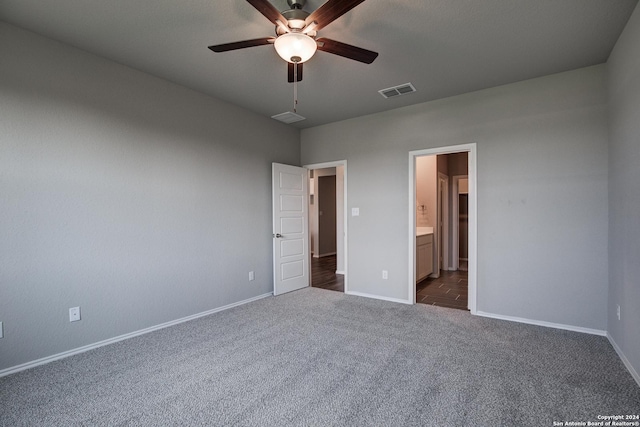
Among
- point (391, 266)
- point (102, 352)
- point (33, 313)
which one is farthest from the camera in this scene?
point (391, 266)

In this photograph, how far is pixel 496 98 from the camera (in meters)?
3.47

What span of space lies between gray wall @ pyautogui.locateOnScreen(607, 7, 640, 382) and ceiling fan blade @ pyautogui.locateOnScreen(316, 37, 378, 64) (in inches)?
74.3

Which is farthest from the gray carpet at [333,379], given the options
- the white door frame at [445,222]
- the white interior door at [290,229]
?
the white door frame at [445,222]

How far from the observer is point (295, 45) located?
1941 millimetres

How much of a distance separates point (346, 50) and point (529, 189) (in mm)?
2579

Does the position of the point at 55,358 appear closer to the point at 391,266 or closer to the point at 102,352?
the point at 102,352

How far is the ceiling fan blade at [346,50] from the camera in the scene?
2051 millimetres

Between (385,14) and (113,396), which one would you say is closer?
(113,396)

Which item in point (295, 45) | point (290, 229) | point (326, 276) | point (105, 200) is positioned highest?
point (295, 45)

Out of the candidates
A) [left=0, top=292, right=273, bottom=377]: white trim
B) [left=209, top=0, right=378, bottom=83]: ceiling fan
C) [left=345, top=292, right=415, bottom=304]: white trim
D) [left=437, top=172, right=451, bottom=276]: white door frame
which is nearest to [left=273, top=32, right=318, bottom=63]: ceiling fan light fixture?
[left=209, top=0, right=378, bottom=83]: ceiling fan

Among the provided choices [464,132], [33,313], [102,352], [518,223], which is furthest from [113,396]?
[464,132]

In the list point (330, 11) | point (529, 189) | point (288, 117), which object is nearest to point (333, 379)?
point (330, 11)

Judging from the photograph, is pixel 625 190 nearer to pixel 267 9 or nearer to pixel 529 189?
pixel 529 189

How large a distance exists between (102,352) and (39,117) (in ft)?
6.84
